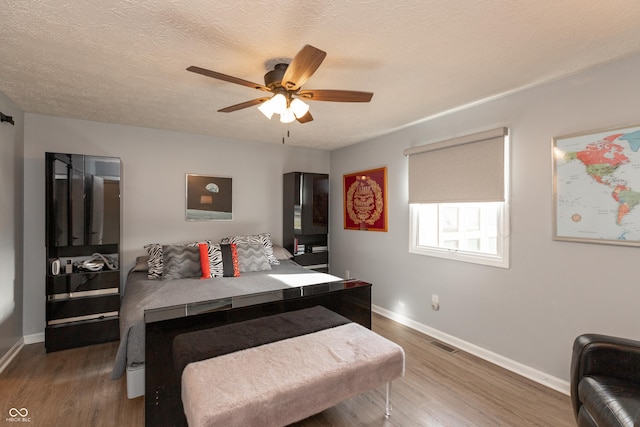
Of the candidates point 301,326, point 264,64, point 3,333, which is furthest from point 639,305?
point 3,333

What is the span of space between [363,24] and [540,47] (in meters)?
1.13

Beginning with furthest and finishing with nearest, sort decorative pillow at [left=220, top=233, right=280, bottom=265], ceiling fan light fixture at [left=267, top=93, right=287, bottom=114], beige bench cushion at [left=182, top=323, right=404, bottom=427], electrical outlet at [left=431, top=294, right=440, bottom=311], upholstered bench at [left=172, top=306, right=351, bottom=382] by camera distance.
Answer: decorative pillow at [left=220, top=233, right=280, bottom=265] < electrical outlet at [left=431, top=294, right=440, bottom=311] < ceiling fan light fixture at [left=267, top=93, right=287, bottom=114] < upholstered bench at [left=172, top=306, right=351, bottom=382] < beige bench cushion at [left=182, top=323, right=404, bottom=427]

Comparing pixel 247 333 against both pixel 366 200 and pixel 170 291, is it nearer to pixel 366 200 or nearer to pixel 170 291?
pixel 170 291

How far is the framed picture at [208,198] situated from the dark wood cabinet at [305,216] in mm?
815

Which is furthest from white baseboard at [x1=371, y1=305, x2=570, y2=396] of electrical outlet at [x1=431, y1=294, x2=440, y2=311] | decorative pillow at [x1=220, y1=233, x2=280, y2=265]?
decorative pillow at [x1=220, y1=233, x2=280, y2=265]

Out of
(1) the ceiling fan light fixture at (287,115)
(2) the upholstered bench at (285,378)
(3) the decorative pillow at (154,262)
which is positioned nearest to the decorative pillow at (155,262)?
(3) the decorative pillow at (154,262)

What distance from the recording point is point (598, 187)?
2.05 meters

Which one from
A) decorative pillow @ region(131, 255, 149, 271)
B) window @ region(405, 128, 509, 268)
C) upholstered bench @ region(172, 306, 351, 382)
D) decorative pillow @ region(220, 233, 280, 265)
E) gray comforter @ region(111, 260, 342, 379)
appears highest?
window @ region(405, 128, 509, 268)

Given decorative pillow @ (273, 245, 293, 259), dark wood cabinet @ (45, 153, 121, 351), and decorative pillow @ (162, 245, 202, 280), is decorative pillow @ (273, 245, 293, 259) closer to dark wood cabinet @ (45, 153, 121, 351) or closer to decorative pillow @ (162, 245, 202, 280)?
decorative pillow @ (162, 245, 202, 280)

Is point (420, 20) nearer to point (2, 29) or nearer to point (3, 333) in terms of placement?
point (2, 29)

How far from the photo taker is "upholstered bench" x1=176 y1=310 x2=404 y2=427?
1.36 meters

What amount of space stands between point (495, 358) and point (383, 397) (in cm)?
119

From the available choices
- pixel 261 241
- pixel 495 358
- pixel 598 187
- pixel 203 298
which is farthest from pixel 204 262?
pixel 598 187

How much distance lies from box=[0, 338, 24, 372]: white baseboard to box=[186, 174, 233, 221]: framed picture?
194 cm
